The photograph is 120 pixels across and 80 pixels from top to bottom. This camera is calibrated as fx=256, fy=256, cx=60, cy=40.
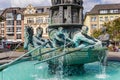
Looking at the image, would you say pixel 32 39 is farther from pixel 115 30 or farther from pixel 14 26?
pixel 14 26

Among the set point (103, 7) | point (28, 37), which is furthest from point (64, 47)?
point (103, 7)

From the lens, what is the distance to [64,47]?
1157 cm

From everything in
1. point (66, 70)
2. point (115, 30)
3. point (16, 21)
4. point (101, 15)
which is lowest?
point (115, 30)

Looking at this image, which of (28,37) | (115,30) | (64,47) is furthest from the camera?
(115,30)

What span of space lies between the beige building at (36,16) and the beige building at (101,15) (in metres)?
12.6

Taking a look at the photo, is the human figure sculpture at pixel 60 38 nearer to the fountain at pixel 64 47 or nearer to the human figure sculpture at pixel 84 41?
the fountain at pixel 64 47

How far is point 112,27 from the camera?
184ft

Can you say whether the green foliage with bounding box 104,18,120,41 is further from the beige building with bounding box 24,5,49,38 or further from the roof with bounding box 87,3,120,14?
the beige building with bounding box 24,5,49,38

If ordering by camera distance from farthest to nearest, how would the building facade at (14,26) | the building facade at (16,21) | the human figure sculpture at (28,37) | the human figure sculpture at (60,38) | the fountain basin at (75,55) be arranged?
the building facade at (14,26)
the building facade at (16,21)
the human figure sculpture at (28,37)
the human figure sculpture at (60,38)
the fountain basin at (75,55)

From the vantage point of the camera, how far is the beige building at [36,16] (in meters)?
75.5

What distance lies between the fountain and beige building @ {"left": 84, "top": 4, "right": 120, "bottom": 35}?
59.8 meters

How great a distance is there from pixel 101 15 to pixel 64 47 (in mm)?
64288

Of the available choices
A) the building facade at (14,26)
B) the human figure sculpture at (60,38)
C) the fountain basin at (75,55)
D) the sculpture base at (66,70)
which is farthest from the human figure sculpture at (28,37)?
the building facade at (14,26)

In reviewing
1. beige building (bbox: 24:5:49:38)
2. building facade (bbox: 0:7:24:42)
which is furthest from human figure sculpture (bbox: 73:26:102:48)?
building facade (bbox: 0:7:24:42)
